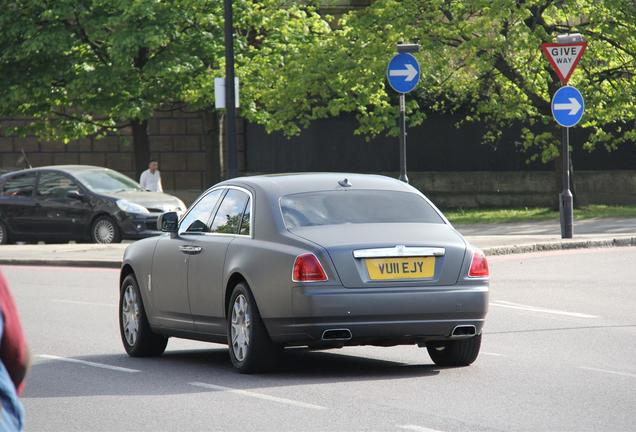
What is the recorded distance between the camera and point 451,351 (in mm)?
11336

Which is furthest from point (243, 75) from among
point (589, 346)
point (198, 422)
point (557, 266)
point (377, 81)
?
point (198, 422)

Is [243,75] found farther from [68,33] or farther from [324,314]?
[324,314]

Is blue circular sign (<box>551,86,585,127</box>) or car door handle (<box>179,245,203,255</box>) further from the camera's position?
blue circular sign (<box>551,86,585,127</box>)

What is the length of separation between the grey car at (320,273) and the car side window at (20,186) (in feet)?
60.2

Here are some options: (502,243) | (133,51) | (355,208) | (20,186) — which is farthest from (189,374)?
(133,51)

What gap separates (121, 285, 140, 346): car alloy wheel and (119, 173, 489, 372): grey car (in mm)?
382

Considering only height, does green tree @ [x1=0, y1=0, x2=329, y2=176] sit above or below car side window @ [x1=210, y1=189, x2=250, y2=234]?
above

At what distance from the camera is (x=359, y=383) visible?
10.4 meters

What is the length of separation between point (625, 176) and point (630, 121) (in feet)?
5.84

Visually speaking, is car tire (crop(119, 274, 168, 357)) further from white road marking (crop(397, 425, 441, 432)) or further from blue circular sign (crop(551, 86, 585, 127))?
blue circular sign (crop(551, 86, 585, 127))

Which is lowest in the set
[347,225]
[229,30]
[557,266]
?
[557,266]

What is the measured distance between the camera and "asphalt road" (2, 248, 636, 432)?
867 centimetres

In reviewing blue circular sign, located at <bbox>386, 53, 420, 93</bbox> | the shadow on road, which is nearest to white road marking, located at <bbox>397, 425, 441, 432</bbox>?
the shadow on road

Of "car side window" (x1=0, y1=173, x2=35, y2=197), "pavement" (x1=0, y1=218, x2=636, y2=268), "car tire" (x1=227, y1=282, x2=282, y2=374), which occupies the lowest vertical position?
"pavement" (x1=0, y1=218, x2=636, y2=268)
